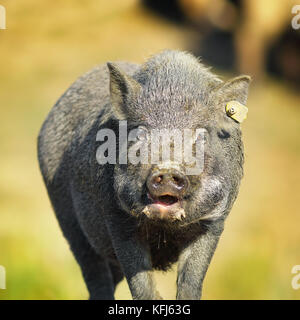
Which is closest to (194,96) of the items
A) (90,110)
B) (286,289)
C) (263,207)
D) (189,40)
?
(90,110)

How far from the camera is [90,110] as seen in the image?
22.1ft

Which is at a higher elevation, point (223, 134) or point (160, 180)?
point (223, 134)

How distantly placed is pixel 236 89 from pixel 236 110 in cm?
17

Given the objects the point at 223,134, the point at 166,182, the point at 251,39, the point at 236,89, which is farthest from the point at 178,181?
the point at 251,39

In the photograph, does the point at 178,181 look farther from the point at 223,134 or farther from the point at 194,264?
the point at 194,264

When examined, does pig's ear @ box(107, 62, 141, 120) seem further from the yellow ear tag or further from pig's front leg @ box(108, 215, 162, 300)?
pig's front leg @ box(108, 215, 162, 300)

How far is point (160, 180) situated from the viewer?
5.01m

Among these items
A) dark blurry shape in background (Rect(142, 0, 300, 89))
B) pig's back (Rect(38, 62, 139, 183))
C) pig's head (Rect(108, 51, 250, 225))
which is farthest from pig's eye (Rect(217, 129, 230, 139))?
dark blurry shape in background (Rect(142, 0, 300, 89))

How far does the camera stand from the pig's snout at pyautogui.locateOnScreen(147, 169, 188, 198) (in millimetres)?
5004

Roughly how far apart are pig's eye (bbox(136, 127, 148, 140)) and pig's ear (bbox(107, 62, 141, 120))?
0.89 feet

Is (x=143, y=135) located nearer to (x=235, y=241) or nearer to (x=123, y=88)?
(x=123, y=88)

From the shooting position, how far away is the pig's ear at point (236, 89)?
5.72 metres

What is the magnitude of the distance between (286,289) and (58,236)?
402cm

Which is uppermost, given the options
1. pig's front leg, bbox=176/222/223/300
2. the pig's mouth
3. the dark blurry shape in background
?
the dark blurry shape in background
